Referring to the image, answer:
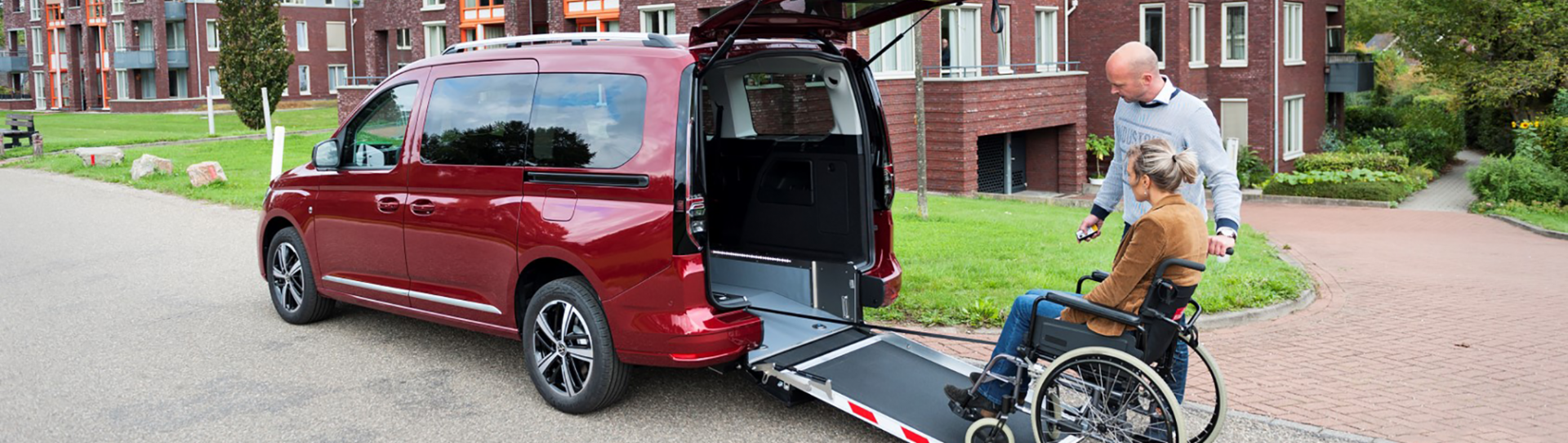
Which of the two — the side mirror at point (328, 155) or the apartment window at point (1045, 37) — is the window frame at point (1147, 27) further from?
the side mirror at point (328, 155)

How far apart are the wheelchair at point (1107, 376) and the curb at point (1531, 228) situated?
1555 centimetres

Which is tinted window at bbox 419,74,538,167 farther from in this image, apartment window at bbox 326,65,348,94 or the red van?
apartment window at bbox 326,65,348,94

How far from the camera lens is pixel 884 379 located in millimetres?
5660

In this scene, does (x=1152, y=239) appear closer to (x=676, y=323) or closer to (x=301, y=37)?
(x=676, y=323)

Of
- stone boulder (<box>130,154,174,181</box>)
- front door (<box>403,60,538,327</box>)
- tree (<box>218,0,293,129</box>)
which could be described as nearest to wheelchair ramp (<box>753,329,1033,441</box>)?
front door (<box>403,60,538,327</box>)

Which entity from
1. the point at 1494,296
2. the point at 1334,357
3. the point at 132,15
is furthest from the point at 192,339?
the point at 132,15

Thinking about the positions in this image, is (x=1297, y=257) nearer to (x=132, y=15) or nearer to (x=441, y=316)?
(x=441, y=316)

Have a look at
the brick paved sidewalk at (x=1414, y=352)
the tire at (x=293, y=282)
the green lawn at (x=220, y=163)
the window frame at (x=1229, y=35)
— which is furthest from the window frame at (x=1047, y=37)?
the tire at (x=293, y=282)

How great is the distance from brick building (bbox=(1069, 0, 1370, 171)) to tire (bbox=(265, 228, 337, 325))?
2547 centimetres

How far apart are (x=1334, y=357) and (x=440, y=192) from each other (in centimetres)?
521

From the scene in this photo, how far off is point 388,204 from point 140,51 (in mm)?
64465

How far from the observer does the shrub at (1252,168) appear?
99.7ft

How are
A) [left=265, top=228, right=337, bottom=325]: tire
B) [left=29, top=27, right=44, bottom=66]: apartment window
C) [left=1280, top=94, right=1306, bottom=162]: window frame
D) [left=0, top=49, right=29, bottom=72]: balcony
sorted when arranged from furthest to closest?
[left=0, top=49, right=29, bottom=72]: balcony
[left=29, top=27, right=44, bottom=66]: apartment window
[left=1280, top=94, right=1306, bottom=162]: window frame
[left=265, top=228, right=337, bottom=325]: tire

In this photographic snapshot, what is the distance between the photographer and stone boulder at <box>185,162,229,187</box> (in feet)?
55.9
